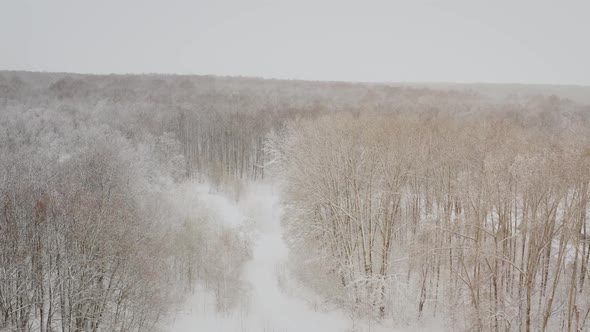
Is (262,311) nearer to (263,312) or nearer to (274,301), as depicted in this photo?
(263,312)

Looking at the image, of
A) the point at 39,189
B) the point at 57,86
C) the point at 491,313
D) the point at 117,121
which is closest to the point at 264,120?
the point at 117,121

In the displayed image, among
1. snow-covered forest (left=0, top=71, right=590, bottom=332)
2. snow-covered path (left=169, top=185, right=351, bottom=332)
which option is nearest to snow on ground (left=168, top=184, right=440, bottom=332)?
snow-covered path (left=169, top=185, right=351, bottom=332)

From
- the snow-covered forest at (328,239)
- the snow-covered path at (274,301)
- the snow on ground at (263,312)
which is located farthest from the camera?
the snow-covered path at (274,301)

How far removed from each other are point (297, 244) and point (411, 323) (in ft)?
27.5

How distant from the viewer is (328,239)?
21.4 m

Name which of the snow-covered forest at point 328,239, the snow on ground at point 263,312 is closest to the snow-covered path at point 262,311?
the snow on ground at point 263,312

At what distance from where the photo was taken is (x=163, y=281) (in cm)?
1909

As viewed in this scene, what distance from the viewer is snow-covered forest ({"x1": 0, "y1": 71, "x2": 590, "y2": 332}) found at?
13273 mm

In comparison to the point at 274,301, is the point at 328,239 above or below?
above

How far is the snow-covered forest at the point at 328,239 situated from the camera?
13273 millimetres

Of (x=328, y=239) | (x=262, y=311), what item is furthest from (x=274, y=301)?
(x=328, y=239)

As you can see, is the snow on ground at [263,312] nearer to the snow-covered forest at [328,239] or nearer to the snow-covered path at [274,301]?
the snow-covered path at [274,301]

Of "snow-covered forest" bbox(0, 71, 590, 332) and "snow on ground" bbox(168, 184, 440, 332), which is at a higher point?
"snow-covered forest" bbox(0, 71, 590, 332)

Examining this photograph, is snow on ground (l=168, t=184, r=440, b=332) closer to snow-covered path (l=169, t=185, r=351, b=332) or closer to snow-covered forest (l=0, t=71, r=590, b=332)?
snow-covered path (l=169, t=185, r=351, b=332)
